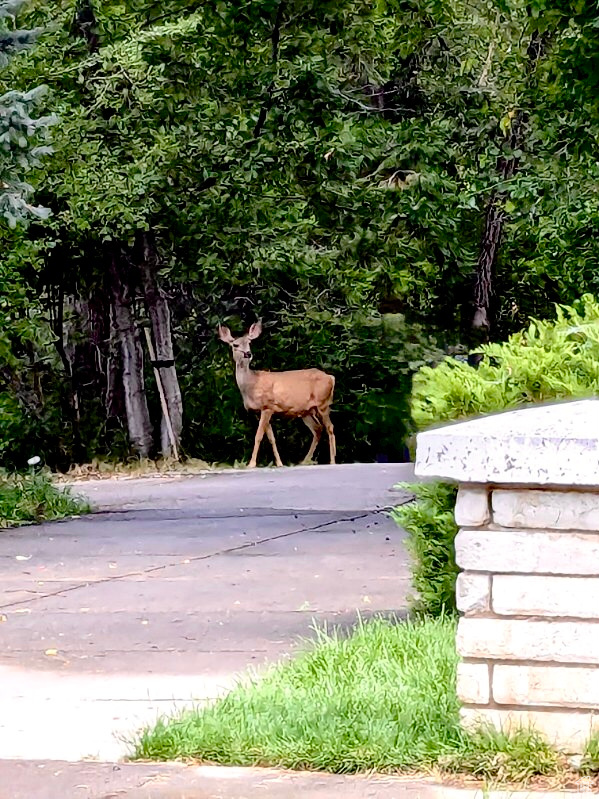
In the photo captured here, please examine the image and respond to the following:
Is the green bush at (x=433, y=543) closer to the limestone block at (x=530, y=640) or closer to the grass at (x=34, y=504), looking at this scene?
the limestone block at (x=530, y=640)

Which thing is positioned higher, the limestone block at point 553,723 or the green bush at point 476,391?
the green bush at point 476,391

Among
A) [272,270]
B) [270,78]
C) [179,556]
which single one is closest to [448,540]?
[179,556]

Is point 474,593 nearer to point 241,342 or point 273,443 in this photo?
point 241,342

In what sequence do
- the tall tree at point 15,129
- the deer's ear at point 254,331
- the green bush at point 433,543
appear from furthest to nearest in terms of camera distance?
the deer's ear at point 254,331 < the tall tree at point 15,129 < the green bush at point 433,543

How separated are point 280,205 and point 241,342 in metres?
2.84

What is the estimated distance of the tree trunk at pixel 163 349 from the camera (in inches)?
845

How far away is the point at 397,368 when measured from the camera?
78.9ft

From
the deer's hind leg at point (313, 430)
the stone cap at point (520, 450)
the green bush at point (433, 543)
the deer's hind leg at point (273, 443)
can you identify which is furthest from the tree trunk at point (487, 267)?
the stone cap at point (520, 450)

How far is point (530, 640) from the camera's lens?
4492mm

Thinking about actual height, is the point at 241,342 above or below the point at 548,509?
below

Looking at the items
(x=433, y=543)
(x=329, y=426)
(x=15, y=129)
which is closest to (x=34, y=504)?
(x=15, y=129)

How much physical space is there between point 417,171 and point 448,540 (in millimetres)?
12955

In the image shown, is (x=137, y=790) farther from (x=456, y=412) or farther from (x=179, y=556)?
(x=179, y=556)

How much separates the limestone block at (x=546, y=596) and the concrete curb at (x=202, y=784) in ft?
1.79
